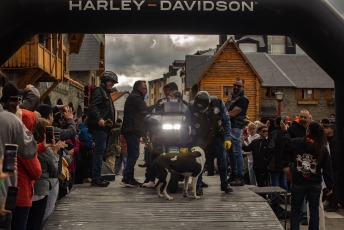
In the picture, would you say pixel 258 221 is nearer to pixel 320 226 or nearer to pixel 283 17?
pixel 320 226

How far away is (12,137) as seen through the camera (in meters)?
3.06

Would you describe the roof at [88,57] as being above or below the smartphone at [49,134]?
above

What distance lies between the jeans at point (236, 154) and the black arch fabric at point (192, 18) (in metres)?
1.97

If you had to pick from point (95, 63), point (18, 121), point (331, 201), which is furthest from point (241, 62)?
point (18, 121)

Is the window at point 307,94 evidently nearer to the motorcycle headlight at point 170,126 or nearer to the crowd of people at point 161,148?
the crowd of people at point 161,148

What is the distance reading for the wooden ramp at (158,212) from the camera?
→ 5.08 metres

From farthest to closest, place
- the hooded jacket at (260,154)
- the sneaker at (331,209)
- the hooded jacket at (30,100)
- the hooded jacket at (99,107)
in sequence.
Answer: the sneaker at (331,209) < the hooded jacket at (260,154) < the hooded jacket at (99,107) < the hooded jacket at (30,100)

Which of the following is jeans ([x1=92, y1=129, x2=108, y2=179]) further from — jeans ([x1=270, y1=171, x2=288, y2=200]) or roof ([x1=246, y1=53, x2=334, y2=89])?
roof ([x1=246, y1=53, x2=334, y2=89])

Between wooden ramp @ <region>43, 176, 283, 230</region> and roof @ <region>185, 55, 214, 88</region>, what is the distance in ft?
131

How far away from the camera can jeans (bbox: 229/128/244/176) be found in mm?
7305

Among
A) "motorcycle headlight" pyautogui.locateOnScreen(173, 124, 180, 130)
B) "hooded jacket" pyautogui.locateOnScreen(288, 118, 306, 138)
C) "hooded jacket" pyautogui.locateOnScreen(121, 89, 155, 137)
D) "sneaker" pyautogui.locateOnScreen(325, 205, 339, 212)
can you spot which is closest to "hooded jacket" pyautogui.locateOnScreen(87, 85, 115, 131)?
"hooded jacket" pyautogui.locateOnScreen(121, 89, 155, 137)

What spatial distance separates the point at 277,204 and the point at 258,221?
373 centimetres

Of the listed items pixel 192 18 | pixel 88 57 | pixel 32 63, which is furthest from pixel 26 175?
pixel 88 57

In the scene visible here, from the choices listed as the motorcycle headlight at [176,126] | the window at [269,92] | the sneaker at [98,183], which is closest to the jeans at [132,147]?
the sneaker at [98,183]
